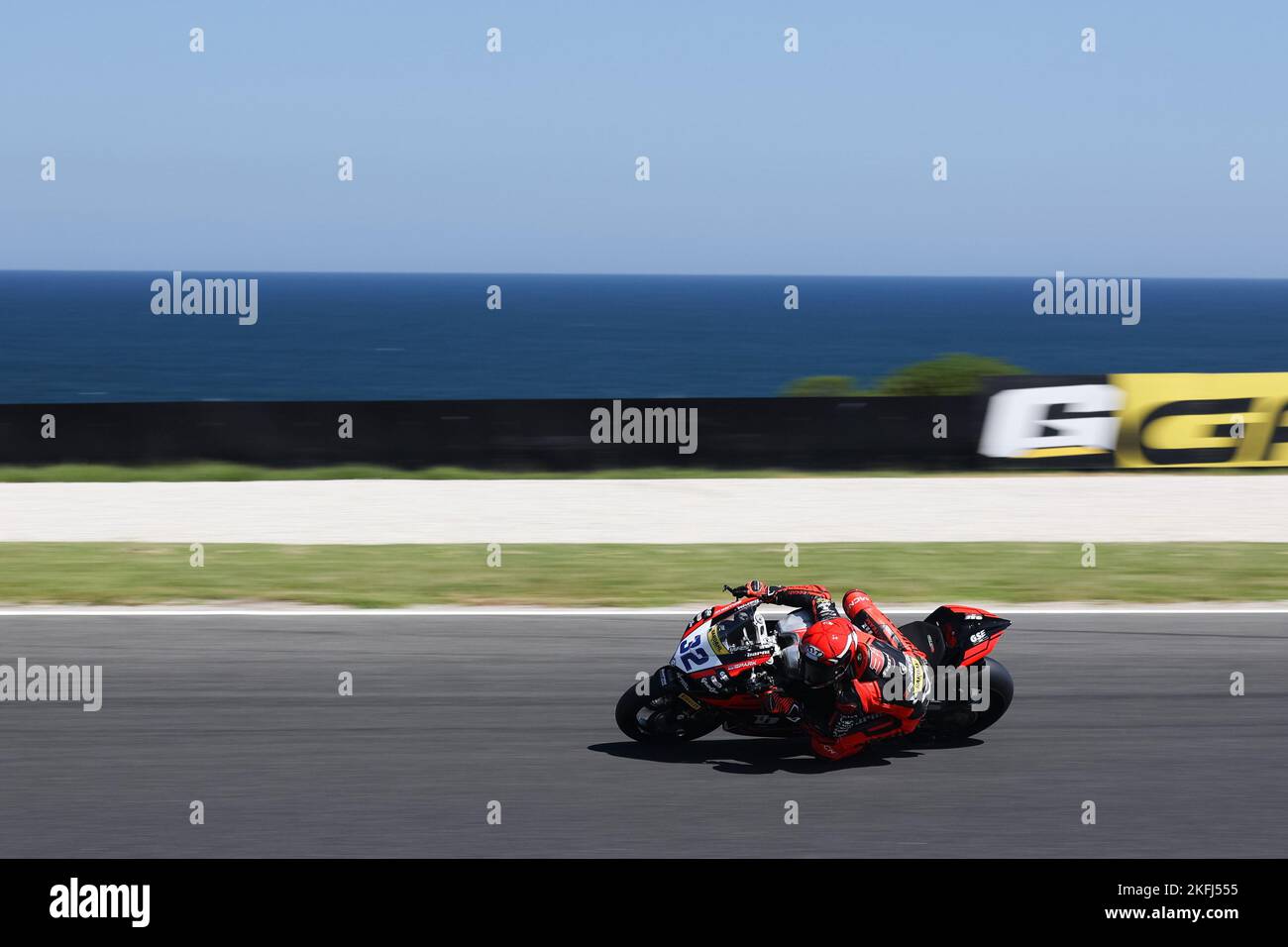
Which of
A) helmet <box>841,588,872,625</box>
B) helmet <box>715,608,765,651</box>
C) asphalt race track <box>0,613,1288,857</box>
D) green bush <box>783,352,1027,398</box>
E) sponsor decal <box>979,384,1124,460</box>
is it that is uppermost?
green bush <box>783,352,1027,398</box>

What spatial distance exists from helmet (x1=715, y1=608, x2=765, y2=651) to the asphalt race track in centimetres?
65

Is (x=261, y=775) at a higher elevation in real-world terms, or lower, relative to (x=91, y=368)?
lower

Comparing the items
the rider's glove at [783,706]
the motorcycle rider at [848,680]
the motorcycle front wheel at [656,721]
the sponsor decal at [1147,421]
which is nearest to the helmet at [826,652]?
the motorcycle rider at [848,680]

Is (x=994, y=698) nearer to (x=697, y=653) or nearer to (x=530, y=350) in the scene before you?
(x=697, y=653)

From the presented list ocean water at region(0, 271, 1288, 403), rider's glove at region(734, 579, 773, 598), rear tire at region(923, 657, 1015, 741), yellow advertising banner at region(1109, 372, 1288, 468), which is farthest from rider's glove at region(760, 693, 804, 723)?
ocean water at region(0, 271, 1288, 403)

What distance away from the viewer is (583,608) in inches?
366

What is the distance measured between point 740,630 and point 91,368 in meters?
73.3

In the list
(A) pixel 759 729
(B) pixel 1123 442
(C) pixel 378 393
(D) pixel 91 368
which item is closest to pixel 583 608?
(A) pixel 759 729

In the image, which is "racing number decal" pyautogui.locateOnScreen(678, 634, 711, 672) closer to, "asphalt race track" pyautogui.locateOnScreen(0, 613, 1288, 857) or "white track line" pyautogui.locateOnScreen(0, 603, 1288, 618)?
"asphalt race track" pyautogui.locateOnScreen(0, 613, 1288, 857)

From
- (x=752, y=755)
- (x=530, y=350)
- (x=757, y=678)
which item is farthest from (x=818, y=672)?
(x=530, y=350)

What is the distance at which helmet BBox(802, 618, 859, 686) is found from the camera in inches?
221

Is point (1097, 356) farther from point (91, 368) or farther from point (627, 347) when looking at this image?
point (91, 368)

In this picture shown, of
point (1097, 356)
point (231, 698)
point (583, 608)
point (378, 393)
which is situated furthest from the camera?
point (1097, 356)

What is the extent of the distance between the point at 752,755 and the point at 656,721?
479mm
